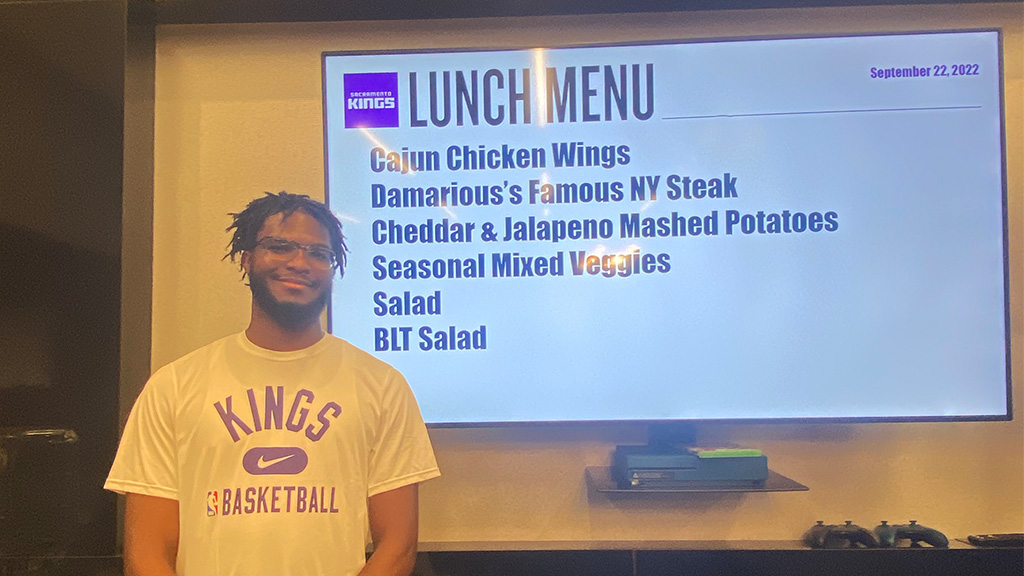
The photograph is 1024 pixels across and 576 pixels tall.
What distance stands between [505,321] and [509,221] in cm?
26

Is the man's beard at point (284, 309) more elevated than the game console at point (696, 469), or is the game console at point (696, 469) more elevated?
the man's beard at point (284, 309)

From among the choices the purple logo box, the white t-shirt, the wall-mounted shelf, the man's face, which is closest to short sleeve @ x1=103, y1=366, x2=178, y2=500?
the white t-shirt

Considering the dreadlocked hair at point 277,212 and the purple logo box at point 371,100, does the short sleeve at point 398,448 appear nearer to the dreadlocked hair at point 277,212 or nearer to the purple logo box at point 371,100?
the dreadlocked hair at point 277,212

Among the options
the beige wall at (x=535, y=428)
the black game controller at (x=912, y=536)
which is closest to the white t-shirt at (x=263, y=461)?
the beige wall at (x=535, y=428)

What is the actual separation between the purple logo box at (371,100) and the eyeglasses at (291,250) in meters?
0.44

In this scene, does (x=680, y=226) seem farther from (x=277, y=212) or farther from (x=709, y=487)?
(x=277, y=212)

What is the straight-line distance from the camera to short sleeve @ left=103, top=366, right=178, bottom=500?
1487mm

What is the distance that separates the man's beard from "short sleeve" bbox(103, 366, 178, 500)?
0.26m

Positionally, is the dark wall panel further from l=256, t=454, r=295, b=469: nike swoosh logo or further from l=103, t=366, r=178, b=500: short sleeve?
l=256, t=454, r=295, b=469: nike swoosh logo

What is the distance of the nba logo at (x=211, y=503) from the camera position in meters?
1.48

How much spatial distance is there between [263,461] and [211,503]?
14 centimetres

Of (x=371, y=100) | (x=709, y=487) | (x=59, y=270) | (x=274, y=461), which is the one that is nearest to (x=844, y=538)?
(x=709, y=487)

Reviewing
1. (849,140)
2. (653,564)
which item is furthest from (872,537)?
(849,140)

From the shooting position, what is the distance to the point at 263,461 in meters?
1.48
